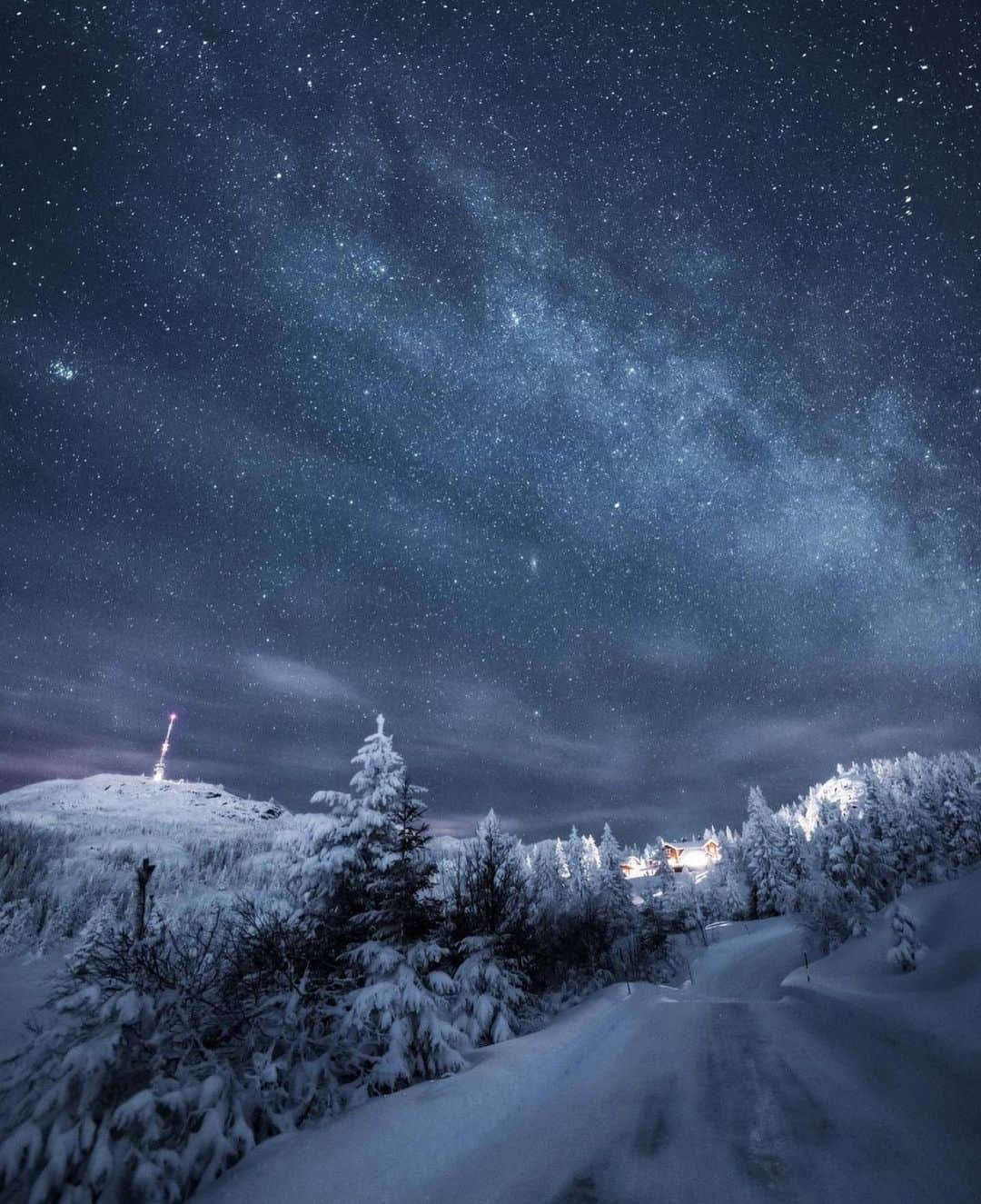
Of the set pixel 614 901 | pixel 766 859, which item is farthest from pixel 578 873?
pixel 614 901

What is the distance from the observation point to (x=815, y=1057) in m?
10.1

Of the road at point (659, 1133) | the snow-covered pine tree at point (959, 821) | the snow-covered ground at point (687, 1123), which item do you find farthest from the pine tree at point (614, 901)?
the road at point (659, 1133)

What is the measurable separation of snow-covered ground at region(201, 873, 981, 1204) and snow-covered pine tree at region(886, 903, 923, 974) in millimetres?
3225

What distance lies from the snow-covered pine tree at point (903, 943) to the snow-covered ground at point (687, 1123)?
3.22m

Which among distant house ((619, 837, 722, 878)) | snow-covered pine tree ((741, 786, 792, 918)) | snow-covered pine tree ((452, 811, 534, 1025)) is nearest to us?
snow-covered pine tree ((452, 811, 534, 1025))

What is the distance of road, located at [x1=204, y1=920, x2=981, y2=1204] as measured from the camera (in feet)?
17.5

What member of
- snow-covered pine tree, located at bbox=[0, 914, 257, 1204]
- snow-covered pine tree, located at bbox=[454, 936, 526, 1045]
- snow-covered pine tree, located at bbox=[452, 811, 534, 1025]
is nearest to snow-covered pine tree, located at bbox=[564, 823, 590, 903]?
snow-covered pine tree, located at bbox=[452, 811, 534, 1025]

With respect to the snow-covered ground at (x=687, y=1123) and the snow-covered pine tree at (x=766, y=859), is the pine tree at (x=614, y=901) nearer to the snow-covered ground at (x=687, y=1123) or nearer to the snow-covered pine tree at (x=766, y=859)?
the snow-covered pine tree at (x=766, y=859)

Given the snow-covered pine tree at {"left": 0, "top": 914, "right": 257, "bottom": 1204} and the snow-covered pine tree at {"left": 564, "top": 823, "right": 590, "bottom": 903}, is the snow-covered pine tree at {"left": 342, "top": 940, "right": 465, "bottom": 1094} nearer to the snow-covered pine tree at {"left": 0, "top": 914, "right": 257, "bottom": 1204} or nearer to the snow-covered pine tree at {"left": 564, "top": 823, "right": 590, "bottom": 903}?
the snow-covered pine tree at {"left": 0, "top": 914, "right": 257, "bottom": 1204}

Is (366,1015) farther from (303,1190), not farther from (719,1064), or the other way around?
(719,1064)

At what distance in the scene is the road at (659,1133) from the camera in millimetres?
5328

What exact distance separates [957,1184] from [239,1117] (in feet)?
22.6

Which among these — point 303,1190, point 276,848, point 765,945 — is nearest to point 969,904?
point 303,1190

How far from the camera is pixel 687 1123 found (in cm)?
705
